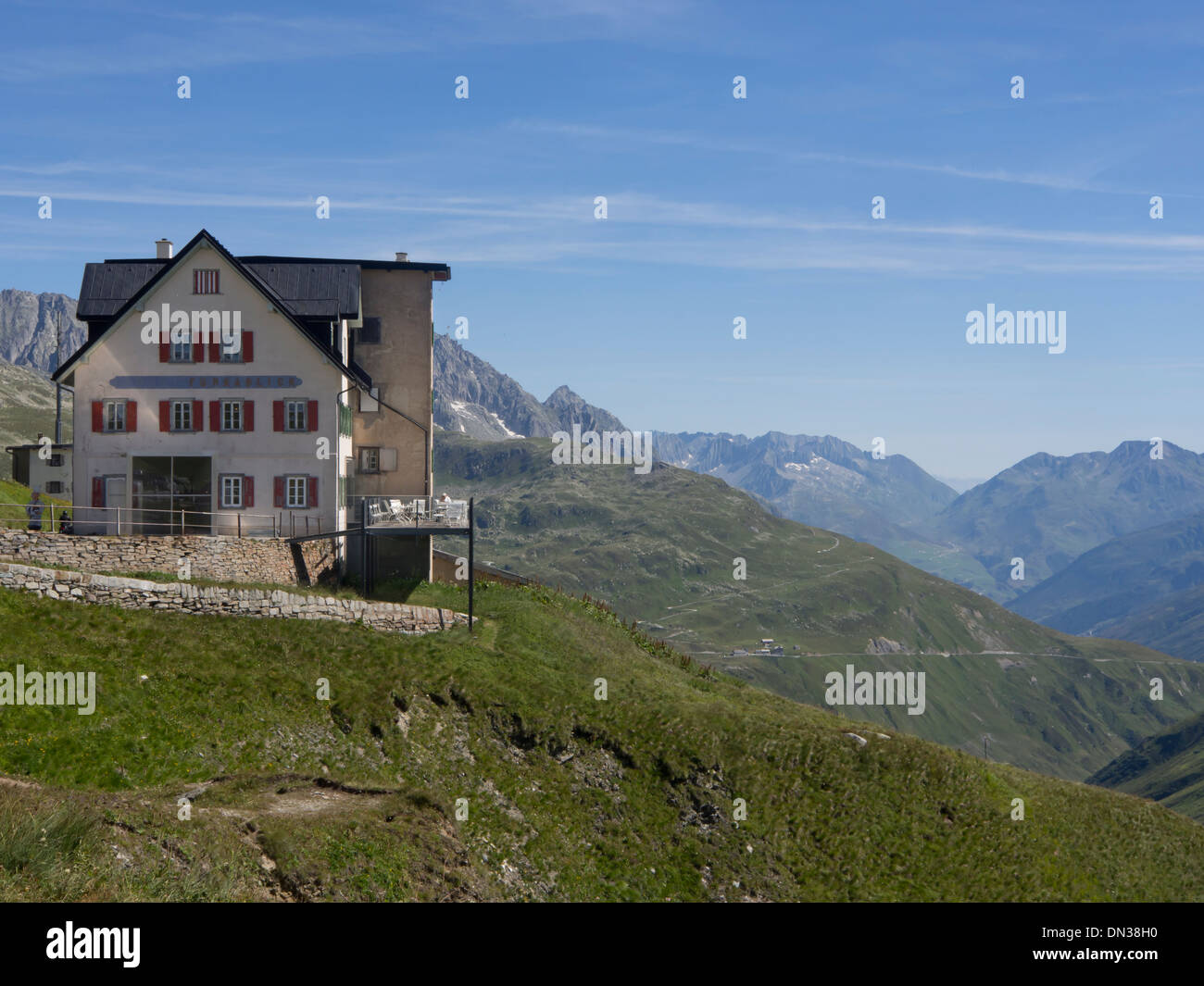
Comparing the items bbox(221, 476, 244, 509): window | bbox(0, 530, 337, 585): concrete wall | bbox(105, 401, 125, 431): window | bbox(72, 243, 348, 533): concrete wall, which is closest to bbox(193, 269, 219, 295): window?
bbox(72, 243, 348, 533): concrete wall

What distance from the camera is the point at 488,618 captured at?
46.7m

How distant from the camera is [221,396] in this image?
155 feet

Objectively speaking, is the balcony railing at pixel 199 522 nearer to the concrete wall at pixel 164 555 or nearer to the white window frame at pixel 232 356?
the concrete wall at pixel 164 555

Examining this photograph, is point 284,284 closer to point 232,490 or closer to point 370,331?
point 370,331

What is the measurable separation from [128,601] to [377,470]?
2076cm

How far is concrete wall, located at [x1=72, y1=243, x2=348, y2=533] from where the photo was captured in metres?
46.7

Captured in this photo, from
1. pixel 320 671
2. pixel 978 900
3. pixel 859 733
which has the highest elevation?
pixel 320 671

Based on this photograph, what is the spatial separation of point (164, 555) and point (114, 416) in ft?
34.0

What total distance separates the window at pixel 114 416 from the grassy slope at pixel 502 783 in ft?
48.7

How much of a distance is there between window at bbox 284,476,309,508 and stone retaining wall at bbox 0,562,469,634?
864 centimetres

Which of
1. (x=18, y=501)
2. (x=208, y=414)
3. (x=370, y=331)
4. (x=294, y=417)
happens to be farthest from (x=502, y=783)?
(x=18, y=501)

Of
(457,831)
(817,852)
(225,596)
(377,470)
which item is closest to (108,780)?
(457,831)

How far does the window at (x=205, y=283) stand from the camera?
4647 cm
